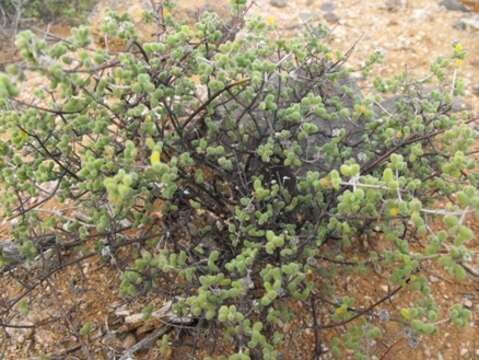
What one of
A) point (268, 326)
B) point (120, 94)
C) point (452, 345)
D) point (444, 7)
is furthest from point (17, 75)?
point (444, 7)

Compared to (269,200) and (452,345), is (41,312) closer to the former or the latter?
(269,200)

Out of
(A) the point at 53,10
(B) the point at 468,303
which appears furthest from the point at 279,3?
(B) the point at 468,303

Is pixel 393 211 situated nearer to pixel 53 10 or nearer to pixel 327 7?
pixel 327 7

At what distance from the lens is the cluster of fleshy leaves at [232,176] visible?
184 cm

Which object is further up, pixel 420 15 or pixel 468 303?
pixel 420 15

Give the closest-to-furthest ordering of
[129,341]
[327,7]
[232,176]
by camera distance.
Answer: [232,176] → [129,341] → [327,7]

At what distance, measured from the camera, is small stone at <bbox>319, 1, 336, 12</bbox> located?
5.44 metres

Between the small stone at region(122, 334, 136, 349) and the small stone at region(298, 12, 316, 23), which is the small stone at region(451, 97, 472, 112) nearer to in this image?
the small stone at region(298, 12, 316, 23)

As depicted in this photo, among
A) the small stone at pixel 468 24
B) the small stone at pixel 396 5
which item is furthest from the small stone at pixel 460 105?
the small stone at pixel 396 5

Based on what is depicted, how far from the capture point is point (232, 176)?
7.97ft

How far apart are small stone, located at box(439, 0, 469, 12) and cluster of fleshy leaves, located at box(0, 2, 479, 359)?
111 inches

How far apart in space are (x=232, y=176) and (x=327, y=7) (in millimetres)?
3664

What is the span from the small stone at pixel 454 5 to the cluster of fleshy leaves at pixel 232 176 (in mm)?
2809

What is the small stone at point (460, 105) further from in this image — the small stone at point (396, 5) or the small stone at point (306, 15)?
the small stone at point (306, 15)
